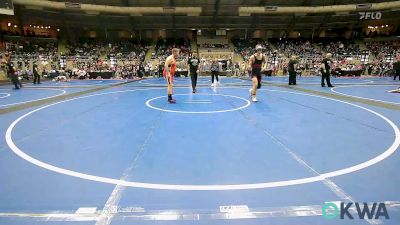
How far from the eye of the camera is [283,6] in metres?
35.8

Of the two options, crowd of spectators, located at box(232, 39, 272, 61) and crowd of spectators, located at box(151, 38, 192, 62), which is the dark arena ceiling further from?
crowd of spectators, located at box(151, 38, 192, 62)

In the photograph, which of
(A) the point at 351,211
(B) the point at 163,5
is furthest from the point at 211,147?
(B) the point at 163,5

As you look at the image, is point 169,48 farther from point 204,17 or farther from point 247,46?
point 247,46

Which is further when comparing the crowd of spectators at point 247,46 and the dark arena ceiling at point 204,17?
the crowd of spectators at point 247,46

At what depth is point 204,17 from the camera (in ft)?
123

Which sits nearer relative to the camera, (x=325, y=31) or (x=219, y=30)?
(x=219, y=30)

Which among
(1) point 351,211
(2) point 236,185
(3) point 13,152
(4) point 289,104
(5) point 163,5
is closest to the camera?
(1) point 351,211

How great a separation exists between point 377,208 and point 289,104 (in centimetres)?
704

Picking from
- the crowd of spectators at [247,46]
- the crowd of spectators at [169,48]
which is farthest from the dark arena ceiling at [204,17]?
the crowd of spectators at [169,48]

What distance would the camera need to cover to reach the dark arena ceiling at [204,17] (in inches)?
1342

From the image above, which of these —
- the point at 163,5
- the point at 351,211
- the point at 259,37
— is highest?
the point at 163,5

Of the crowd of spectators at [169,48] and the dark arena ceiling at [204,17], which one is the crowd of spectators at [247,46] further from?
the crowd of spectators at [169,48]

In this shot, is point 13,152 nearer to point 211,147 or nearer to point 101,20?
point 211,147

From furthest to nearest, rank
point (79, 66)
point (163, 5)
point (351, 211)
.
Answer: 1. point (163, 5)
2. point (79, 66)
3. point (351, 211)
